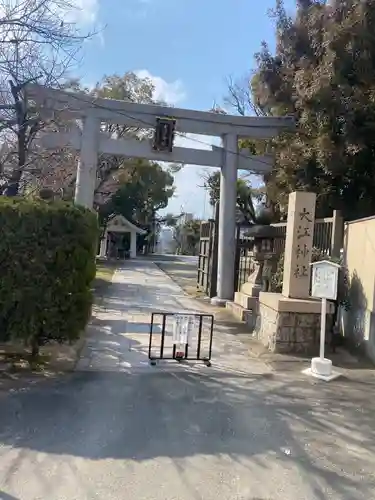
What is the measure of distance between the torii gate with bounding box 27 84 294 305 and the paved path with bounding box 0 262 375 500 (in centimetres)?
707

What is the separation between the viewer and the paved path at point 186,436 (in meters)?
3.54

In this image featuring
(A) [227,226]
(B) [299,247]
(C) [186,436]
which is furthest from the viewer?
(A) [227,226]

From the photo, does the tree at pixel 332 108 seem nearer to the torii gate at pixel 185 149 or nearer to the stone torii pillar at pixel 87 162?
the torii gate at pixel 185 149

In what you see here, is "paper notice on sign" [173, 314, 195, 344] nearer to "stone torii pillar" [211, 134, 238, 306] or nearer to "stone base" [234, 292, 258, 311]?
"stone base" [234, 292, 258, 311]

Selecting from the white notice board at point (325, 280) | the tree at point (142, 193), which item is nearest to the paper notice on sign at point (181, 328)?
the white notice board at point (325, 280)

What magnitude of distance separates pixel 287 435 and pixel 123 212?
122 ft

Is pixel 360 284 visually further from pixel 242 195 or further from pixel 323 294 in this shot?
pixel 242 195

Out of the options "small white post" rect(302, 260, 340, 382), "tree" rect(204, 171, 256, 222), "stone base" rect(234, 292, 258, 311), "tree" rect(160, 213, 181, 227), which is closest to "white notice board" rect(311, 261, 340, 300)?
"small white post" rect(302, 260, 340, 382)

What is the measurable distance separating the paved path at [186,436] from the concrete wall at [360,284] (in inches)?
60.4

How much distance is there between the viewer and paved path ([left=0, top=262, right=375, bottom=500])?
3.54 metres

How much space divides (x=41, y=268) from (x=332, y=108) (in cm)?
770

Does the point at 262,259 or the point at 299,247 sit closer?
the point at 299,247

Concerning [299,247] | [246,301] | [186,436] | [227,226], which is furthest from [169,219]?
[186,436]

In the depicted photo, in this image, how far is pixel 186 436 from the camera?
4.47m
